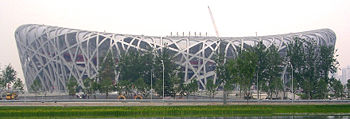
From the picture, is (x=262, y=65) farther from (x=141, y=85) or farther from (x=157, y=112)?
(x=157, y=112)

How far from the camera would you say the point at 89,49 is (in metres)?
125

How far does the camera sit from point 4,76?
356 feet

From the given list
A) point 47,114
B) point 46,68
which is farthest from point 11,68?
point 47,114

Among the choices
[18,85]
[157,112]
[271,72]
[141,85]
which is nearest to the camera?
[157,112]

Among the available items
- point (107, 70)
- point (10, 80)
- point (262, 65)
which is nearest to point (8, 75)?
point (10, 80)

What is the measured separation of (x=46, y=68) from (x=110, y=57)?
34.1 m

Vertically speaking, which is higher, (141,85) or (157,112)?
(141,85)

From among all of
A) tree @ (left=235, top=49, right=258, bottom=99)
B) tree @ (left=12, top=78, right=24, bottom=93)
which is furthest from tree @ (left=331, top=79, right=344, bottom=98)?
tree @ (left=12, top=78, right=24, bottom=93)

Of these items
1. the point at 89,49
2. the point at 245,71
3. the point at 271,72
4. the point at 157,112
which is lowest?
the point at 157,112

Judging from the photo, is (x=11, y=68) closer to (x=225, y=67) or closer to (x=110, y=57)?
(x=110, y=57)

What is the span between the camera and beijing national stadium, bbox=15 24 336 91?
125 metres

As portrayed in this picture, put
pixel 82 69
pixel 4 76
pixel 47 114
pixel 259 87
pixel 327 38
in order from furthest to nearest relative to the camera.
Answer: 1. pixel 327 38
2. pixel 82 69
3. pixel 4 76
4. pixel 259 87
5. pixel 47 114

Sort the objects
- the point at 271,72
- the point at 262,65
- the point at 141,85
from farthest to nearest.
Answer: the point at 271,72, the point at 141,85, the point at 262,65

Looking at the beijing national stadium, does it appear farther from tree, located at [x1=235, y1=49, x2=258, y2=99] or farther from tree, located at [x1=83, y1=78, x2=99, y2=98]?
tree, located at [x1=235, y1=49, x2=258, y2=99]
